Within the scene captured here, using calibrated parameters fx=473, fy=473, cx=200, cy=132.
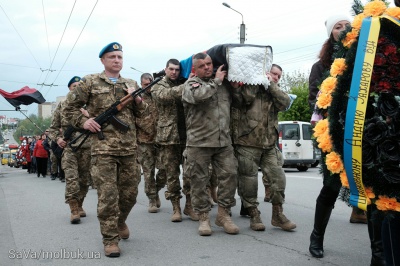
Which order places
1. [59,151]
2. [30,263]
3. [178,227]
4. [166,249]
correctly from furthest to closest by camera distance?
[59,151], [178,227], [166,249], [30,263]

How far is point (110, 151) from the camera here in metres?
4.88

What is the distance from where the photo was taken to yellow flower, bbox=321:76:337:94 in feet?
10.6

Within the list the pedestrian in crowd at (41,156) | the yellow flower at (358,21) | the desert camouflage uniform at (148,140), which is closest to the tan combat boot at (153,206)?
the desert camouflage uniform at (148,140)

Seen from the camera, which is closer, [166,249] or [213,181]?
[166,249]

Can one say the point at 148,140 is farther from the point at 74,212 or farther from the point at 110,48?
the point at 110,48

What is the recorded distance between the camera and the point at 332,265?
4094mm

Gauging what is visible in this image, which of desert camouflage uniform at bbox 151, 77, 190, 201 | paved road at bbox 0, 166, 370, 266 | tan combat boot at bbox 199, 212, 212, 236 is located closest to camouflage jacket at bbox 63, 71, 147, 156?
paved road at bbox 0, 166, 370, 266

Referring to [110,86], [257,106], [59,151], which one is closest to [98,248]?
[110,86]

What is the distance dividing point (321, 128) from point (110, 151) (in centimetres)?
236

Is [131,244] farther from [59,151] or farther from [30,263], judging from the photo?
[59,151]

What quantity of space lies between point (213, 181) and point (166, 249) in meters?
3.00

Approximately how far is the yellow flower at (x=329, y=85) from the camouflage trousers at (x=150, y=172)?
14.9 ft

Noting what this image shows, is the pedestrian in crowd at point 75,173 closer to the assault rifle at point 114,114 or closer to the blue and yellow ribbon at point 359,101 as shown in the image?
the assault rifle at point 114,114

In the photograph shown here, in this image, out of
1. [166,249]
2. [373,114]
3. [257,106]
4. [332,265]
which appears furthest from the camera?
[257,106]
